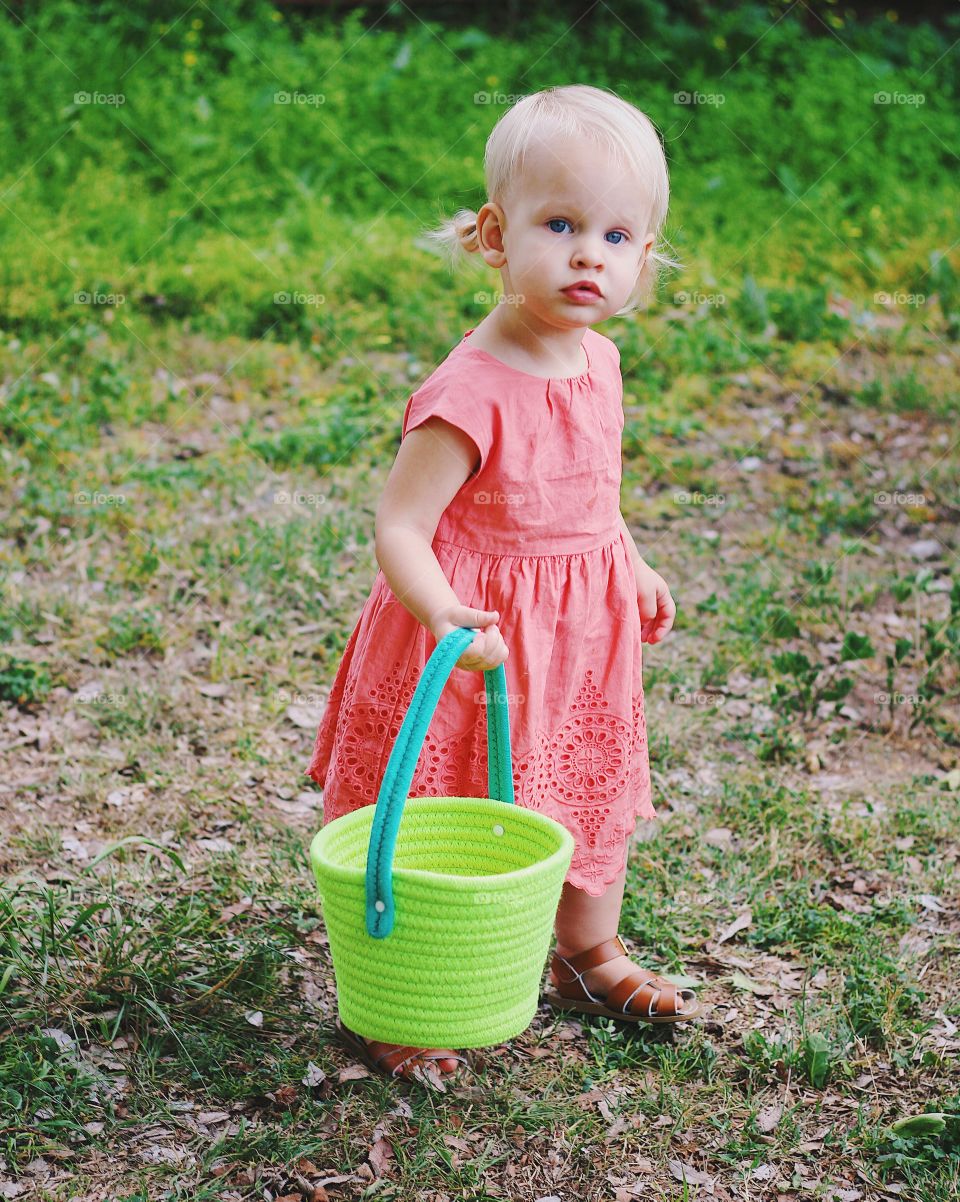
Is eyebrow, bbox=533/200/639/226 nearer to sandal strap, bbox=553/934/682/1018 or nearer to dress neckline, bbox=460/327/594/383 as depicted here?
dress neckline, bbox=460/327/594/383

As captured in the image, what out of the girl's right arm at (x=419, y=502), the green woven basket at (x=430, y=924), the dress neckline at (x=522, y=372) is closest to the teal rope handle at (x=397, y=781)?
the green woven basket at (x=430, y=924)

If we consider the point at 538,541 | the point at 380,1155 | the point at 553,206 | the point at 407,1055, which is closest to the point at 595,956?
the point at 407,1055

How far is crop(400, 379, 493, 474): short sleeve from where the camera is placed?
2.04 m

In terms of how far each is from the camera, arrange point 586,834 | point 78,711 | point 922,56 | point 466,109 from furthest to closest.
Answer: point 922,56 → point 466,109 → point 78,711 → point 586,834

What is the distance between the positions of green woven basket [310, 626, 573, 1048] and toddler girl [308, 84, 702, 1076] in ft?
0.55

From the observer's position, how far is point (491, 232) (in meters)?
2.10

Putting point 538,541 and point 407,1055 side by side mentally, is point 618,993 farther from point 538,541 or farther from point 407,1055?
point 538,541

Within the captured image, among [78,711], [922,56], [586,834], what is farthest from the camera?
[922,56]

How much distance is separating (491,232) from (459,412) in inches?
11.8

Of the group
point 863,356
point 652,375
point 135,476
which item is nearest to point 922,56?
point 863,356

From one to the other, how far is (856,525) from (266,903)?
2.59m

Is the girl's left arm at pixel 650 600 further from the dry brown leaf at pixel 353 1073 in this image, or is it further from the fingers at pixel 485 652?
the dry brown leaf at pixel 353 1073

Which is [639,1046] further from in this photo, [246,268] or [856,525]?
[246,268]

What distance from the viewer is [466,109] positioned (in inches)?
273
